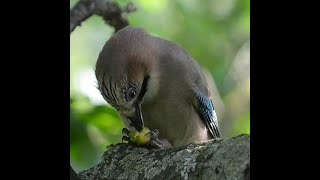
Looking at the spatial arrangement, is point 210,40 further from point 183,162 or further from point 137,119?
point 183,162

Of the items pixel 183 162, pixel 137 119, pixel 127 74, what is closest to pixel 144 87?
pixel 127 74

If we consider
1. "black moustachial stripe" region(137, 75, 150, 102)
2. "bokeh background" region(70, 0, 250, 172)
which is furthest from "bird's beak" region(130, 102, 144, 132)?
"bokeh background" region(70, 0, 250, 172)

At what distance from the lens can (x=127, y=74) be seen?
14.9 ft

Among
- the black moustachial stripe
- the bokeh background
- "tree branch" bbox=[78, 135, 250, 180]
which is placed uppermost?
the bokeh background

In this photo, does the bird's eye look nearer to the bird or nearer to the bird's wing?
the bird

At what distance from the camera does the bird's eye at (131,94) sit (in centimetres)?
445

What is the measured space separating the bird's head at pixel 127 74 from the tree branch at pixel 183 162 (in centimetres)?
96

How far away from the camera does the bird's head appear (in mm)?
4418

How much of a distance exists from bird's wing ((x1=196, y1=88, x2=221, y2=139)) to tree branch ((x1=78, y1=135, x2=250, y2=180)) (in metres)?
1.74

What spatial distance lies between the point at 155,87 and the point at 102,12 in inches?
Answer: 33.0
